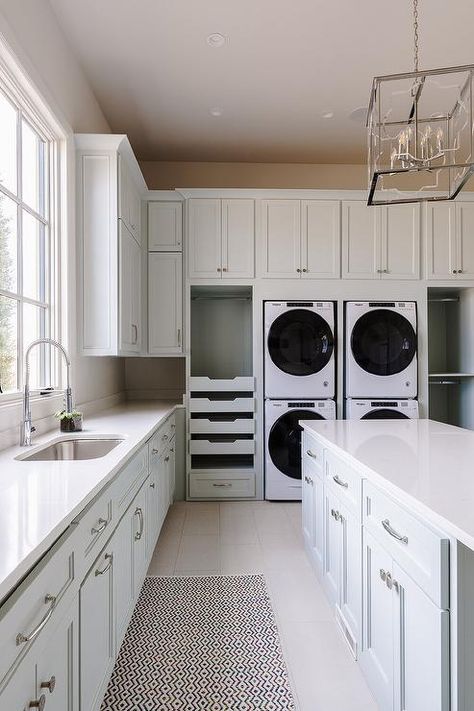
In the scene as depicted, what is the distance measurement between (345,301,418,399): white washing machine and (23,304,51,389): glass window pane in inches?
90.3

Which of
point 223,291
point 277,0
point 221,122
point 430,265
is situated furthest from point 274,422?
point 277,0

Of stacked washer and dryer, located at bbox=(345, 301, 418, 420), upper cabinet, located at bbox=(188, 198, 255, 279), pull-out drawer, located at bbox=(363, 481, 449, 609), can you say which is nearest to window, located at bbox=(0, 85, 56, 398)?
upper cabinet, located at bbox=(188, 198, 255, 279)

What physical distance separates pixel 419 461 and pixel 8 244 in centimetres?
206

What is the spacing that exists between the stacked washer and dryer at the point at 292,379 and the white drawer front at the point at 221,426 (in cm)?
16

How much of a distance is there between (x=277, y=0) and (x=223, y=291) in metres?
2.14

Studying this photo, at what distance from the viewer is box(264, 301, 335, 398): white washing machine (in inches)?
137

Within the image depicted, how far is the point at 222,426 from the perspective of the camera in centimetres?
352

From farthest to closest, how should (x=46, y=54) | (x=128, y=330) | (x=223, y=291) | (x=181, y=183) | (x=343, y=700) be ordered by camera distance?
(x=181, y=183), (x=223, y=291), (x=128, y=330), (x=46, y=54), (x=343, y=700)

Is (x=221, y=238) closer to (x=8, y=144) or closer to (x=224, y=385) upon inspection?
(x=224, y=385)

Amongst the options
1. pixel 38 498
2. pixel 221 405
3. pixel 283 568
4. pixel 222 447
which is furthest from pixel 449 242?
pixel 38 498

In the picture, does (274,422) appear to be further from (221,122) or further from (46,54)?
(46,54)

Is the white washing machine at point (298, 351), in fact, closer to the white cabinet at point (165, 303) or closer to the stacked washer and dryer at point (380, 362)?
the stacked washer and dryer at point (380, 362)

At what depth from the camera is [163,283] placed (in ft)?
11.7

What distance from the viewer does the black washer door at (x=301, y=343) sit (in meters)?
3.47
